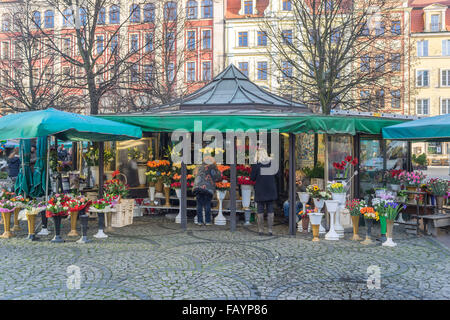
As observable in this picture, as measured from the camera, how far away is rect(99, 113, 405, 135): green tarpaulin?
25.9 feet

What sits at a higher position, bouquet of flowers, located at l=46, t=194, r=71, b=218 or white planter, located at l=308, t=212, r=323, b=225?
bouquet of flowers, located at l=46, t=194, r=71, b=218

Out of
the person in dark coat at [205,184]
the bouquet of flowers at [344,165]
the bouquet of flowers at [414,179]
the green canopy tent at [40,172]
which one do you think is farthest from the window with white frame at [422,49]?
the green canopy tent at [40,172]

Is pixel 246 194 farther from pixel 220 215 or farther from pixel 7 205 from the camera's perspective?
pixel 7 205

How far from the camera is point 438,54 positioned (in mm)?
38875

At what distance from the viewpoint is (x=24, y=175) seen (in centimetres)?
838

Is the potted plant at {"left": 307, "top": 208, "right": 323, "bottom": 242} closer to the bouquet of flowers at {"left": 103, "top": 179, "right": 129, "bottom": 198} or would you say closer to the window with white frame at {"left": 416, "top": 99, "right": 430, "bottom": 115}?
the bouquet of flowers at {"left": 103, "top": 179, "right": 129, "bottom": 198}

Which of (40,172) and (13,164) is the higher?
(13,164)

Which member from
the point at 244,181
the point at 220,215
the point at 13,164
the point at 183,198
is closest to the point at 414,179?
the point at 244,181

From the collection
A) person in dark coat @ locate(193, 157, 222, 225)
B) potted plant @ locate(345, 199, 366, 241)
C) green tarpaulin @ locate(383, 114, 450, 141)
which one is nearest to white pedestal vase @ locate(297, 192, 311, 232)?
potted plant @ locate(345, 199, 366, 241)

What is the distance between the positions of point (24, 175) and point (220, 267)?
5.11m

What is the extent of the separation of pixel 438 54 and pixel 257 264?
133ft

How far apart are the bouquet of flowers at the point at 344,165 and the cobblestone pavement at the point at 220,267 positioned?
1.62 m

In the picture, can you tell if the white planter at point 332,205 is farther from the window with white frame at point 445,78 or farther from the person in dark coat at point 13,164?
the window with white frame at point 445,78
